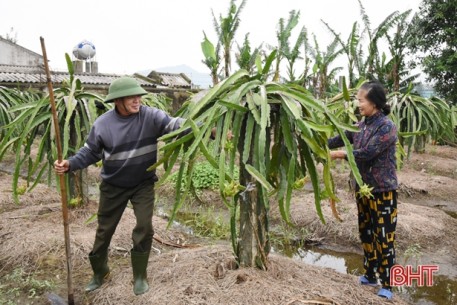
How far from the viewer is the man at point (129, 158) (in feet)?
10.2

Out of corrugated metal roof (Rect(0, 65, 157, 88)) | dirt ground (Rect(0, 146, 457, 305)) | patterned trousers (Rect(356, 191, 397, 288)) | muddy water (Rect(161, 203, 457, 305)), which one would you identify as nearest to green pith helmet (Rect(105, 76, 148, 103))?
dirt ground (Rect(0, 146, 457, 305))

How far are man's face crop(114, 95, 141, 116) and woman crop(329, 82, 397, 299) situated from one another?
142 cm

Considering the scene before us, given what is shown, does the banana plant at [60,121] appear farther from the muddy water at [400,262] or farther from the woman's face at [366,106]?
the woman's face at [366,106]

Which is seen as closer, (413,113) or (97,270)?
(97,270)

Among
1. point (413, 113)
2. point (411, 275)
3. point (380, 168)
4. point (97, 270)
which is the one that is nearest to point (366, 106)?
point (380, 168)

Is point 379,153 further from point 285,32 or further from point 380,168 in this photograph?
point 285,32

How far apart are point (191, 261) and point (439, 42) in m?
12.4

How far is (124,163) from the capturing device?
10.2ft

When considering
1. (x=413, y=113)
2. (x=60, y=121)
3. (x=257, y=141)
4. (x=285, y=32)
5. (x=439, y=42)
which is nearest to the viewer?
(x=257, y=141)

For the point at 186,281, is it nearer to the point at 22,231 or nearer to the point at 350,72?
the point at 22,231

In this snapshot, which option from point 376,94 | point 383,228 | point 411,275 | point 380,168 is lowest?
point 411,275

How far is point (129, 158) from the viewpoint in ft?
10.2

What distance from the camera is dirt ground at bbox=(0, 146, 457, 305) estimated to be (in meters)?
2.98

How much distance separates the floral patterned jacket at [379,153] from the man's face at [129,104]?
1588mm
